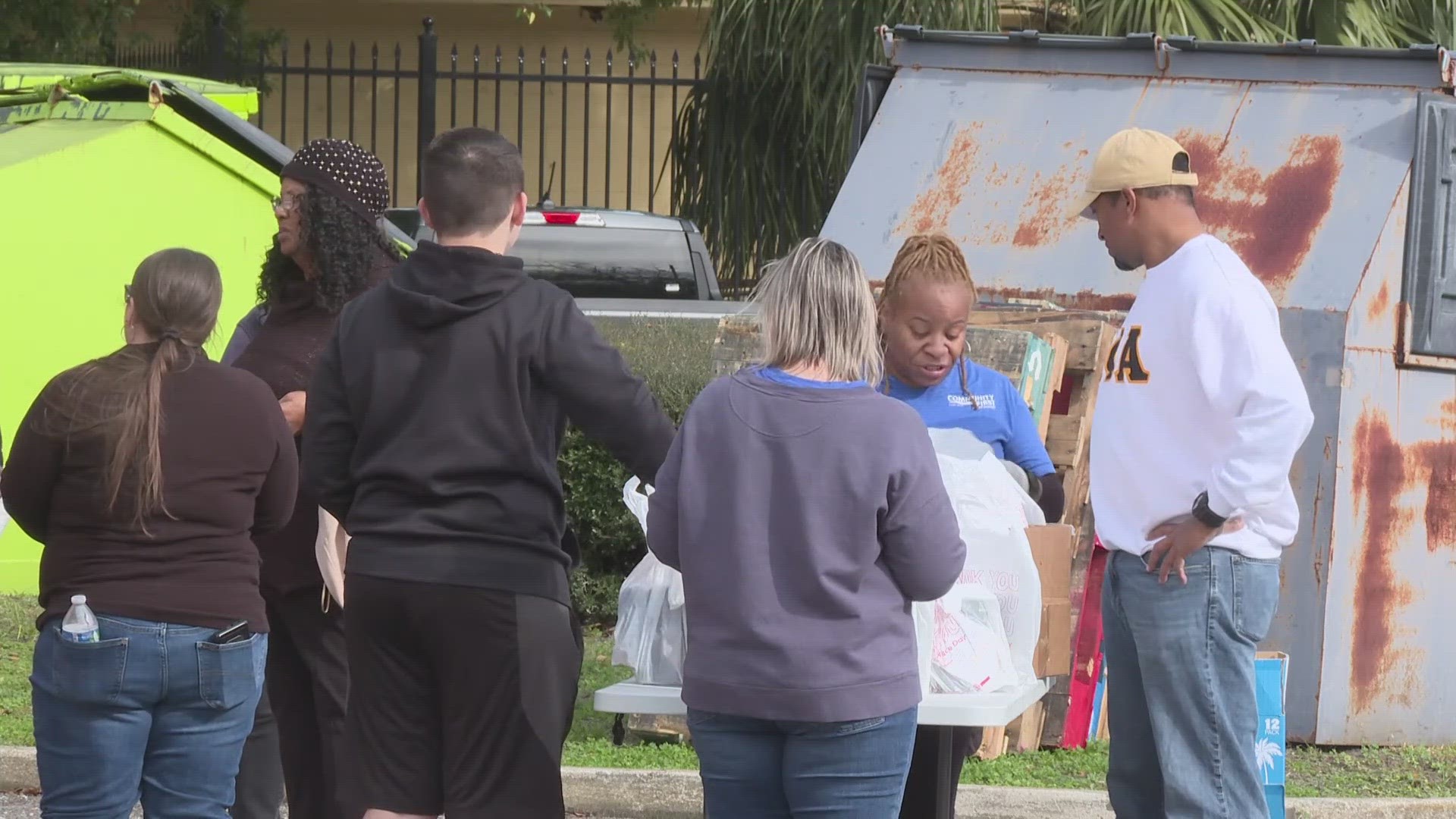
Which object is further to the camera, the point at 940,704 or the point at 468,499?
the point at 940,704

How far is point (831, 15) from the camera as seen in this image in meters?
12.7

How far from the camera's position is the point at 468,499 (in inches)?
130

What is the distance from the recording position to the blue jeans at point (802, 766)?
3145 mm

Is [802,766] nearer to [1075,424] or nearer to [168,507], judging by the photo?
[168,507]

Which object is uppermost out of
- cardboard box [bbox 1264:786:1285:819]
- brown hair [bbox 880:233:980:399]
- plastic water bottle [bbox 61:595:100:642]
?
brown hair [bbox 880:233:980:399]

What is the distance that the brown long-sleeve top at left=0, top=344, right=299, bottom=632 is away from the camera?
11.7 ft

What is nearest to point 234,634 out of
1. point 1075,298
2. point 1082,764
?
point 1082,764

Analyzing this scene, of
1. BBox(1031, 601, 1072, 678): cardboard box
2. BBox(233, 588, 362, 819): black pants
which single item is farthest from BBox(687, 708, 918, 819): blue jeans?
BBox(233, 588, 362, 819): black pants

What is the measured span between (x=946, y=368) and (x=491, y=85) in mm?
14453

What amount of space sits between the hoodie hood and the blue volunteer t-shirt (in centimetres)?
127

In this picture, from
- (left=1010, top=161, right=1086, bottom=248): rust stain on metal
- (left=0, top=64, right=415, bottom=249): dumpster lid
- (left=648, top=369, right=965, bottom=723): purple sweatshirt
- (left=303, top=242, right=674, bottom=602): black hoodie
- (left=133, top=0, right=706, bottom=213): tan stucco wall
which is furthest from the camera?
(left=133, top=0, right=706, bottom=213): tan stucco wall

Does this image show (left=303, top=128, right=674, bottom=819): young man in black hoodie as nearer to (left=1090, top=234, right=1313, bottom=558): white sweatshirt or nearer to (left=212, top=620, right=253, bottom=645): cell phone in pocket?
(left=212, top=620, right=253, bottom=645): cell phone in pocket

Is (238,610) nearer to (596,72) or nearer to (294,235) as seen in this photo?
(294,235)

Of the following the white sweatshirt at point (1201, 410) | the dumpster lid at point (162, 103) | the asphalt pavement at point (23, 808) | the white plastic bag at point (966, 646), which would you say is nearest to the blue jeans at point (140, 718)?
the white plastic bag at point (966, 646)
